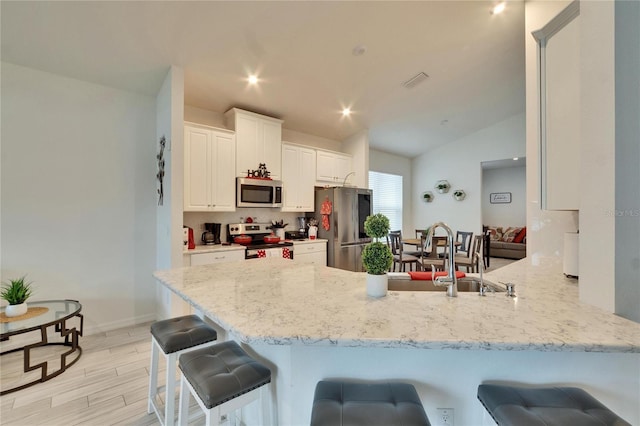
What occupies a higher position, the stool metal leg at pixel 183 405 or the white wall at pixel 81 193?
the white wall at pixel 81 193

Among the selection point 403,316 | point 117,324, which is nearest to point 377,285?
point 403,316

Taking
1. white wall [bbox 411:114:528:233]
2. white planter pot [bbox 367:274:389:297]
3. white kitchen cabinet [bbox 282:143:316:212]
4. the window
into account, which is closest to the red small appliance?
white kitchen cabinet [bbox 282:143:316:212]

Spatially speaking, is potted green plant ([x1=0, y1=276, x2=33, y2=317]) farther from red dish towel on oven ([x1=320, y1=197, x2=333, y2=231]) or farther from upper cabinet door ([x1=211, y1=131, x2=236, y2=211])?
red dish towel on oven ([x1=320, y1=197, x2=333, y2=231])

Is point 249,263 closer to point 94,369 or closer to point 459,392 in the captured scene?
point 459,392

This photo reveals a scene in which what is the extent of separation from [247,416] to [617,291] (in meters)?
1.81

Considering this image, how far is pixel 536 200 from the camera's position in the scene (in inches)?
86.3

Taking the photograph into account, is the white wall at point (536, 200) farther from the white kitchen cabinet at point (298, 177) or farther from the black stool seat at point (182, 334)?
the white kitchen cabinet at point (298, 177)

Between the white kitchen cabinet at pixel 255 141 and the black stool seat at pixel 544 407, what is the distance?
3.52 m

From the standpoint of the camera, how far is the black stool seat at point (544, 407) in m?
0.85

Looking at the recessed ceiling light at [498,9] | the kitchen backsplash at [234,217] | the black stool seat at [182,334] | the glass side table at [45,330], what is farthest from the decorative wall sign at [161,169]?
the recessed ceiling light at [498,9]

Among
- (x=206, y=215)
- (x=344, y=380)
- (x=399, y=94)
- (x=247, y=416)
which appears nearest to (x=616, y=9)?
(x=344, y=380)

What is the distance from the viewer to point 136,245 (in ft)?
11.0

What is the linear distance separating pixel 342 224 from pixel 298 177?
1.06 m

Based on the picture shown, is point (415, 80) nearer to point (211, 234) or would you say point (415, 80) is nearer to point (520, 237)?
point (211, 234)
